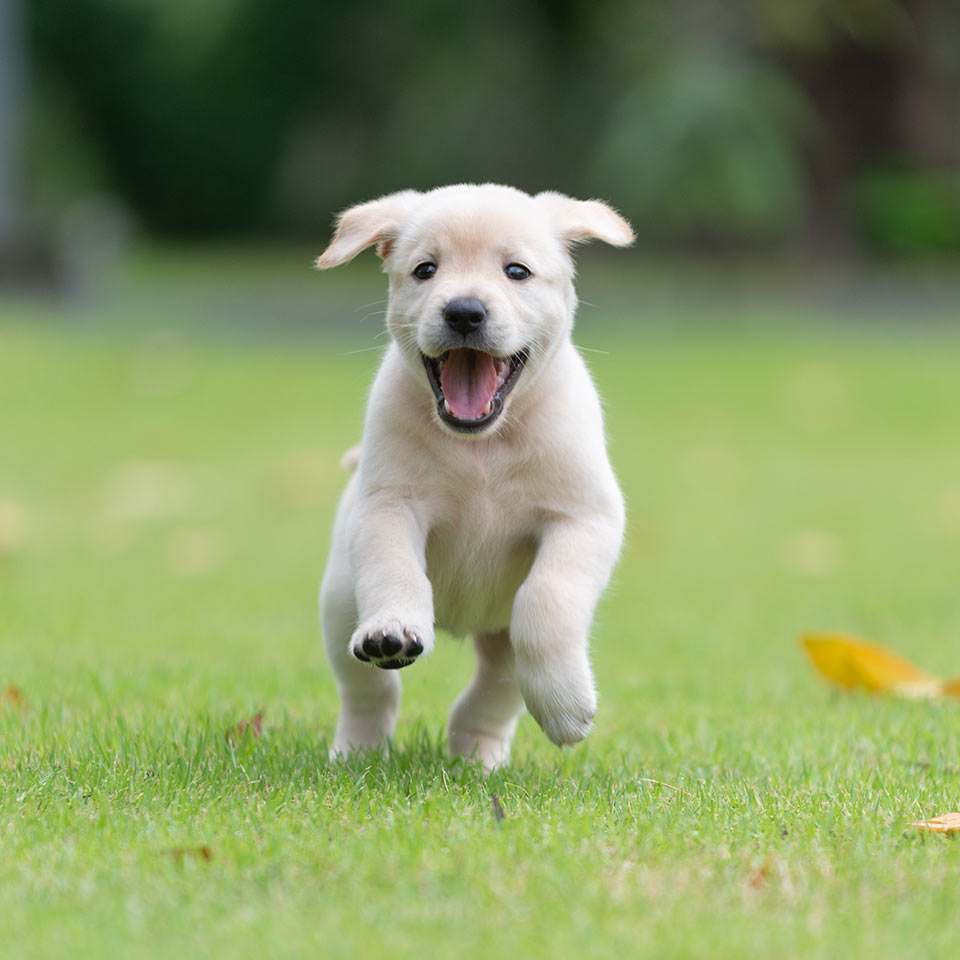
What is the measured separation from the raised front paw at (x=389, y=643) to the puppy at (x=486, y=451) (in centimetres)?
2

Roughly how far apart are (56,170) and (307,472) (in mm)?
22142

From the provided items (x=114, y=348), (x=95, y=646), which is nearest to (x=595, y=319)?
(x=114, y=348)

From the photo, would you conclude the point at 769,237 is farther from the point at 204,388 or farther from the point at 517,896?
the point at 517,896

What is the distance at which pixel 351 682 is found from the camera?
3961 millimetres

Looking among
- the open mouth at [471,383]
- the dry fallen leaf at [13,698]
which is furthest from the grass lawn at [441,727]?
the open mouth at [471,383]

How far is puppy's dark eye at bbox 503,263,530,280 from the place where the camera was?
3.64 metres

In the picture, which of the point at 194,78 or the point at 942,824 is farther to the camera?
the point at 194,78

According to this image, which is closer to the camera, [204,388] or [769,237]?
[204,388]

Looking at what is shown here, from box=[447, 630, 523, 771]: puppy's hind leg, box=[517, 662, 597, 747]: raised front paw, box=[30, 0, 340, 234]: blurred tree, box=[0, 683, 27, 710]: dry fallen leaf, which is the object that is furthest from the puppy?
box=[30, 0, 340, 234]: blurred tree

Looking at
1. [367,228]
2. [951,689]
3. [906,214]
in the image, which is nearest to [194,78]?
[906,214]

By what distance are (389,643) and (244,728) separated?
2.70ft

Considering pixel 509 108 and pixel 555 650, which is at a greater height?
pixel 509 108

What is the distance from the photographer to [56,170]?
99.5ft

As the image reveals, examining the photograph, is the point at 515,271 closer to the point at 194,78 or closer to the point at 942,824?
the point at 942,824
